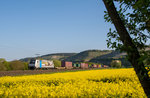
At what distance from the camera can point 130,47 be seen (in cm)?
349

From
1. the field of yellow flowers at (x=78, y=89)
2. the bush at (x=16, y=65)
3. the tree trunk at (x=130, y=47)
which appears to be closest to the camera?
the tree trunk at (x=130, y=47)

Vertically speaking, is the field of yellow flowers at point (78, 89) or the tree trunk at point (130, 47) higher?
the tree trunk at point (130, 47)

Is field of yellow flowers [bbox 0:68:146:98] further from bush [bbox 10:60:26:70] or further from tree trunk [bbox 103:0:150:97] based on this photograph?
bush [bbox 10:60:26:70]

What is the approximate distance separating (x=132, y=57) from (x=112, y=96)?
1875mm

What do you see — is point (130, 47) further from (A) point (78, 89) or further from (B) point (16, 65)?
(B) point (16, 65)

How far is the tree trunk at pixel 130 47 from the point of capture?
3600mm

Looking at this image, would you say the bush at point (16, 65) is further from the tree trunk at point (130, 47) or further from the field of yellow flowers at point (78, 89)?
the tree trunk at point (130, 47)

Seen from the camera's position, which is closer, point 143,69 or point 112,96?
point 143,69

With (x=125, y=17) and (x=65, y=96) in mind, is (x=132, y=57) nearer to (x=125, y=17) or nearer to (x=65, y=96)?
(x=125, y=17)

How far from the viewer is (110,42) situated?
4031 mm

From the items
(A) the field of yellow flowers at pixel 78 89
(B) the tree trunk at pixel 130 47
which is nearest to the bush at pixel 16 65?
(A) the field of yellow flowers at pixel 78 89

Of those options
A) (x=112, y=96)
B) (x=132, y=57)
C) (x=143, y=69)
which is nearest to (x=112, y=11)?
(x=132, y=57)

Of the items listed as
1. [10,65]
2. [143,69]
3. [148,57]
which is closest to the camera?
[148,57]

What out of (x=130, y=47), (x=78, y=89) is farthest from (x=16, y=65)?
(x=130, y=47)
